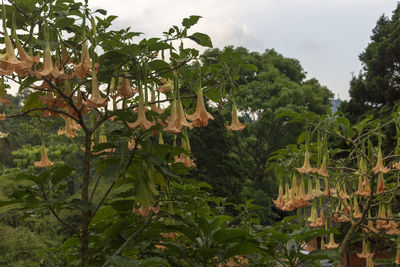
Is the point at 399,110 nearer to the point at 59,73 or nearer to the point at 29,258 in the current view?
the point at 59,73

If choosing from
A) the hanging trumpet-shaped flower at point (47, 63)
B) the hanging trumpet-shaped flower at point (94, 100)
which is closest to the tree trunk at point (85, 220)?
the hanging trumpet-shaped flower at point (94, 100)

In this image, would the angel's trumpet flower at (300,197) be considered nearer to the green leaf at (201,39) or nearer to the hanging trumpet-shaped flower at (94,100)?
the green leaf at (201,39)

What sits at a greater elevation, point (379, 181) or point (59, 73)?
point (59, 73)

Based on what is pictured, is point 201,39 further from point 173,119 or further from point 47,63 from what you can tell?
point 47,63

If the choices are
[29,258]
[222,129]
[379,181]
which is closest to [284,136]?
[222,129]

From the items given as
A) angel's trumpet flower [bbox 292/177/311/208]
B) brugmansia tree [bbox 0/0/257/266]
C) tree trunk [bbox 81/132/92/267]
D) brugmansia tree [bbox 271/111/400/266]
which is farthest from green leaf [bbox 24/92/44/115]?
angel's trumpet flower [bbox 292/177/311/208]

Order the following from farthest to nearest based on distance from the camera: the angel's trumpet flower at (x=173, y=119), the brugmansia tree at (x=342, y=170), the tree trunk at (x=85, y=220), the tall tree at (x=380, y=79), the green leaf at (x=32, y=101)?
the tall tree at (x=380, y=79)
the brugmansia tree at (x=342, y=170)
the green leaf at (x=32, y=101)
the tree trunk at (x=85, y=220)
the angel's trumpet flower at (x=173, y=119)

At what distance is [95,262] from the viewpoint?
1702 millimetres

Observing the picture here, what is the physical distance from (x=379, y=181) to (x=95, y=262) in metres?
2.20

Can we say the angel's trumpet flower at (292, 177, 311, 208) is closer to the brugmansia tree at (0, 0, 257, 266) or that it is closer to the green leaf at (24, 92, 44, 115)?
the brugmansia tree at (0, 0, 257, 266)

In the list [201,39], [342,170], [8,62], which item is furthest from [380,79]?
[8,62]

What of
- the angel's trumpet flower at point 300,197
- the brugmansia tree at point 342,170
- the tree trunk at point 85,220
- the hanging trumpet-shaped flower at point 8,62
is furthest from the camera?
the angel's trumpet flower at point 300,197

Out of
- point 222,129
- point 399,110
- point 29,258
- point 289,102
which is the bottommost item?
point 29,258

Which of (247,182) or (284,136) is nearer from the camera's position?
(247,182)
